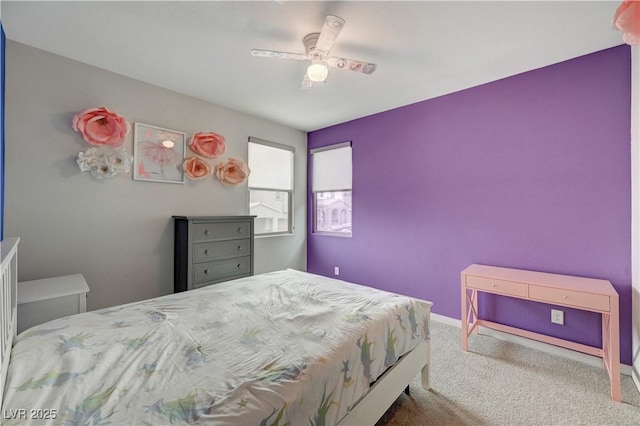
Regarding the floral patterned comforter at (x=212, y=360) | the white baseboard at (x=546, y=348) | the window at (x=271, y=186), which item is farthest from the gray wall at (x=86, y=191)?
the white baseboard at (x=546, y=348)

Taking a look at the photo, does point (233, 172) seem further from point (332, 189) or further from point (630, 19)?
point (630, 19)

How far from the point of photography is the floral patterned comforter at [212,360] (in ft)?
2.82

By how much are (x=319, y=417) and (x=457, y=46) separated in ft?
8.48

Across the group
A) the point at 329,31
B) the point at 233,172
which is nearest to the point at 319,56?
the point at 329,31

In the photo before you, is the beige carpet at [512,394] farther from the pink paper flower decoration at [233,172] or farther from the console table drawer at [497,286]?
the pink paper flower decoration at [233,172]

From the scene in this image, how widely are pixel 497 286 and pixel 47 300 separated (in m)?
3.43

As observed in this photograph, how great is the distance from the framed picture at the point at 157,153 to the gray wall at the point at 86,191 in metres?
0.07

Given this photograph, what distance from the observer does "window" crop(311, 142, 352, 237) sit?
157 inches

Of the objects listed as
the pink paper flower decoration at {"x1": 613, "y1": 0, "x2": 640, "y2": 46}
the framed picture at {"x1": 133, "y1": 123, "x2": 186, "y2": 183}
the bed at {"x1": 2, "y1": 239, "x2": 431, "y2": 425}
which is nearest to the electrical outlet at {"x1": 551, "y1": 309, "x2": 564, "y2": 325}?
the bed at {"x1": 2, "y1": 239, "x2": 431, "y2": 425}

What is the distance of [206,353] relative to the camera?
1183 millimetres

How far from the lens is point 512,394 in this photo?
184cm

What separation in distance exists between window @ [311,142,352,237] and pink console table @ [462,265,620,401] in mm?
1894

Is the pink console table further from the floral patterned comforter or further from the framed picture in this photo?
the framed picture

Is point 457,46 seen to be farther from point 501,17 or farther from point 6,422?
point 6,422
